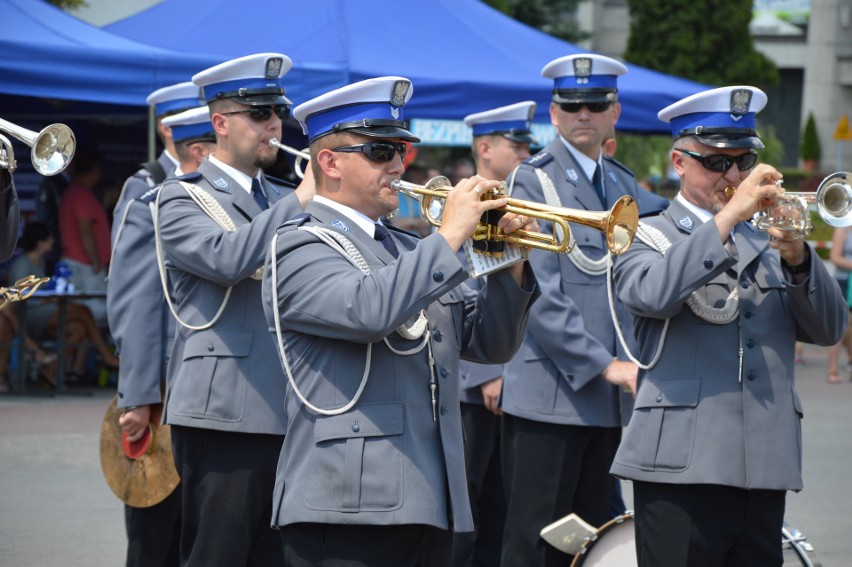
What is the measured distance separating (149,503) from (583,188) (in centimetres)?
221

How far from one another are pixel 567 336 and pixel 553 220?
1.77 meters

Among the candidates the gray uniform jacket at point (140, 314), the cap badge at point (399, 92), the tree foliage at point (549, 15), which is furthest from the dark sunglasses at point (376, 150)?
the tree foliage at point (549, 15)

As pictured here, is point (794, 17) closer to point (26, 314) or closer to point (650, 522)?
point (26, 314)

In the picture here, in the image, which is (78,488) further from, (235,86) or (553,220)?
(553,220)

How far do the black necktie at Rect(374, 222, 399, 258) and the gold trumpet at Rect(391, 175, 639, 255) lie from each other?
14cm

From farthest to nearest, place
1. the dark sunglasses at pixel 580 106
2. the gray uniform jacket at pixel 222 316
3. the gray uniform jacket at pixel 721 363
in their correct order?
the dark sunglasses at pixel 580 106, the gray uniform jacket at pixel 222 316, the gray uniform jacket at pixel 721 363

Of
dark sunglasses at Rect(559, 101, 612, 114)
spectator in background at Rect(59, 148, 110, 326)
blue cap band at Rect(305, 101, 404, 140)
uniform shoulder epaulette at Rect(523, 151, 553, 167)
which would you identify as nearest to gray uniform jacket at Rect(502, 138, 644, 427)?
uniform shoulder epaulette at Rect(523, 151, 553, 167)

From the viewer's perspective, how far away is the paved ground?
6.89m

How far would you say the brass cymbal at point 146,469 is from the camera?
17.7ft

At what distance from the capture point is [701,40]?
3183cm

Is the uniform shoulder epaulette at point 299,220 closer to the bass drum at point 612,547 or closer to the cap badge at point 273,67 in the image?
the cap badge at point 273,67

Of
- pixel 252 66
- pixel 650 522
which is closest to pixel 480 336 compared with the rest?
pixel 650 522

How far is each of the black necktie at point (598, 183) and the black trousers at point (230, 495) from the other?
6.05 feet

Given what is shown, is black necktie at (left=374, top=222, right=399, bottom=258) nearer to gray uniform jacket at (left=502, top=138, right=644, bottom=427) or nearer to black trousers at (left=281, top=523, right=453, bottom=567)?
black trousers at (left=281, top=523, right=453, bottom=567)
